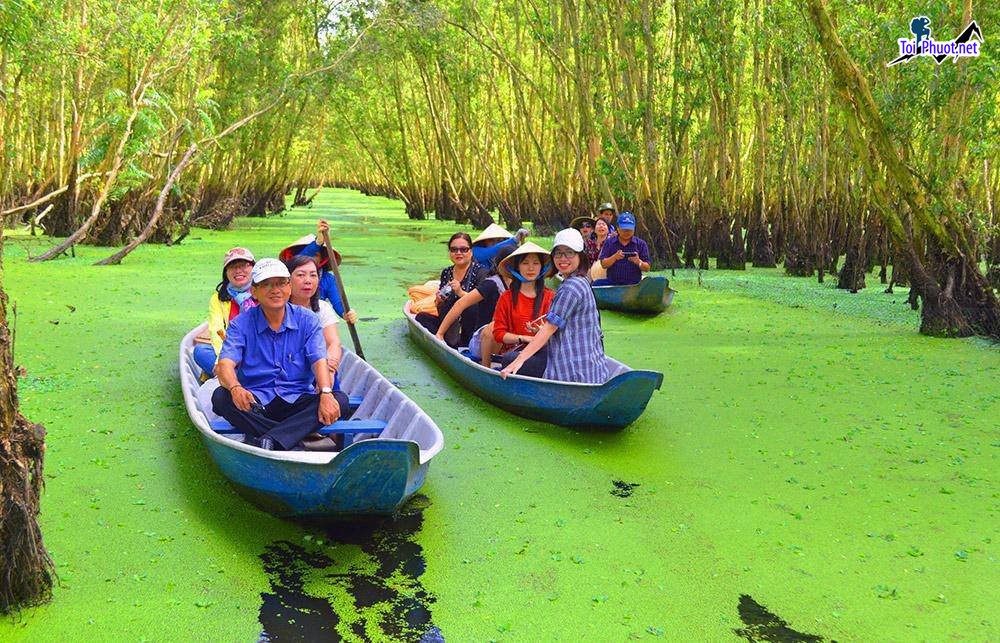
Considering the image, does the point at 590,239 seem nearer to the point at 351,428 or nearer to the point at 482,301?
the point at 482,301

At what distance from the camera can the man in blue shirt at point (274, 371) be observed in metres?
4.42

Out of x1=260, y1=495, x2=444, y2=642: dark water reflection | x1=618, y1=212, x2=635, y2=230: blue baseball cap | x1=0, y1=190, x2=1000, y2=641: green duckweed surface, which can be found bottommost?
x1=260, y1=495, x2=444, y2=642: dark water reflection

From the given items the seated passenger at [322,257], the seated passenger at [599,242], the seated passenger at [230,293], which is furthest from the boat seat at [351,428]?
the seated passenger at [599,242]

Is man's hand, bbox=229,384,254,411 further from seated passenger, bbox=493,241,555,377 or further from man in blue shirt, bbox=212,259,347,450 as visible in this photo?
seated passenger, bbox=493,241,555,377

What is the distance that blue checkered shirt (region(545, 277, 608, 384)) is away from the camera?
554 centimetres

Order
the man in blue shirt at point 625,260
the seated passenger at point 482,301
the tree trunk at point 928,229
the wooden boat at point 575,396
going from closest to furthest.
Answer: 1. the wooden boat at point 575,396
2. the seated passenger at point 482,301
3. the tree trunk at point 928,229
4. the man in blue shirt at point 625,260

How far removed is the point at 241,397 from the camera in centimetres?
439

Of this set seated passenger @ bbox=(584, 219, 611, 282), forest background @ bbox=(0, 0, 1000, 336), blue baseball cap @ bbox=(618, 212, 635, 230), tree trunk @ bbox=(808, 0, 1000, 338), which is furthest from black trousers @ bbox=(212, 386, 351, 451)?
seated passenger @ bbox=(584, 219, 611, 282)

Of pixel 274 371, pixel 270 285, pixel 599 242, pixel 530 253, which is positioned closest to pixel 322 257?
pixel 530 253

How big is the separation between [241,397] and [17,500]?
56.5 inches

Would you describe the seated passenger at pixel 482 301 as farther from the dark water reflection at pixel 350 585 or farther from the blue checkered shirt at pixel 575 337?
the dark water reflection at pixel 350 585

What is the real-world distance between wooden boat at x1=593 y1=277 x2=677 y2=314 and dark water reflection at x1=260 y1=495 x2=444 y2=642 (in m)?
5.78

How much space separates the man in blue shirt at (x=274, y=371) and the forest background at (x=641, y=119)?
15.4 ft

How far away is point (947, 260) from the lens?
8367 mm
